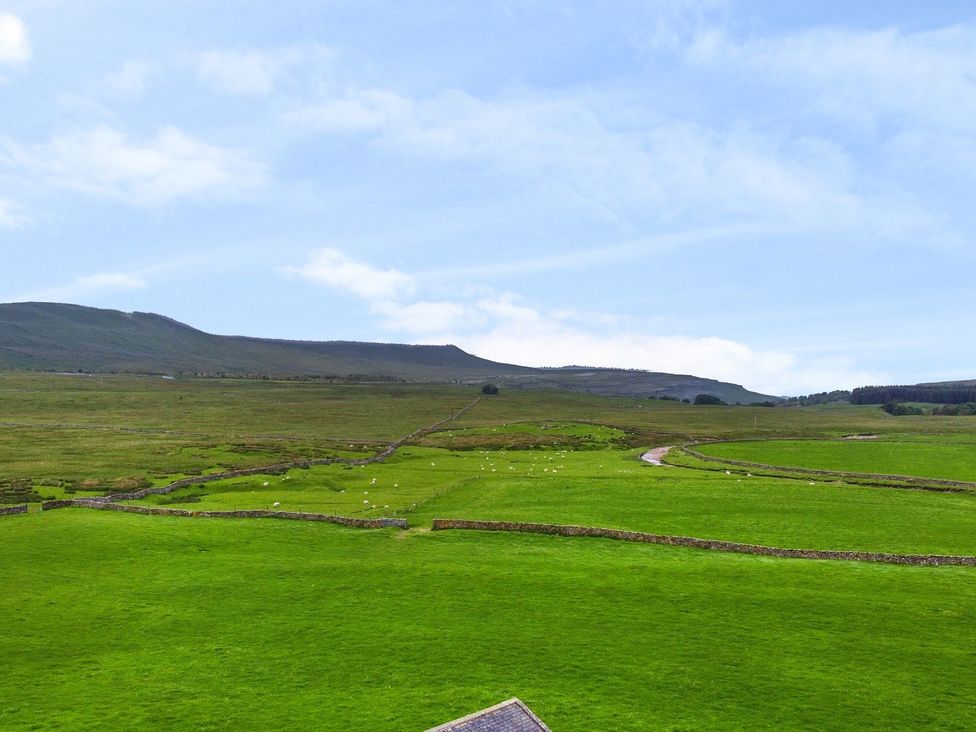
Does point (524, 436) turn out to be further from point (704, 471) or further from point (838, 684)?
point (838, 684)

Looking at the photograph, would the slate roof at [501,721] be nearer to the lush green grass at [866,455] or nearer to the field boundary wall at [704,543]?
the field boundary wall at [704,543]

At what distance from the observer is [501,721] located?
653 inches

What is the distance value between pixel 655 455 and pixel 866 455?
28667mm

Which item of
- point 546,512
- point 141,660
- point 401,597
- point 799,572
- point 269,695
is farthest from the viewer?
point 546,512

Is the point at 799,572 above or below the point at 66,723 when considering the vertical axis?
above

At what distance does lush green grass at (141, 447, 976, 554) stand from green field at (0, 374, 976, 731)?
1.33ft

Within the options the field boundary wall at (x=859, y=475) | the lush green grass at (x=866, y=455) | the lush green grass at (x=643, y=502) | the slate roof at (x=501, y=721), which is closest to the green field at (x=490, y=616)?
the lush green grass at (x=643, y=502)

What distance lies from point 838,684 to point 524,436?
94467 mm

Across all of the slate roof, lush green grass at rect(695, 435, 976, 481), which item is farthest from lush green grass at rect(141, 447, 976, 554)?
the slate roof

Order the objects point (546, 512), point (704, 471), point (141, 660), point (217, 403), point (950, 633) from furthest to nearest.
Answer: point (217, 403), point (704, 471), point (546, 512), point (950, 633), point (141, 660)

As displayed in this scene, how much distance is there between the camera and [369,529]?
44.2m

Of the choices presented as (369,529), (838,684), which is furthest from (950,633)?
(369,529)

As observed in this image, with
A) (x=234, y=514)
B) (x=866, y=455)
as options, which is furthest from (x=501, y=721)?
Result: (x=866, y=455)

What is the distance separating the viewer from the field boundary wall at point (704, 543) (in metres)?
37.5
